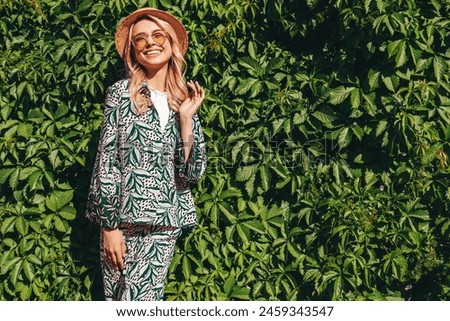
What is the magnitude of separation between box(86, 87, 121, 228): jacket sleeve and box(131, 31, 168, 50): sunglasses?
0.79 ft

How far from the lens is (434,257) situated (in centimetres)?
328

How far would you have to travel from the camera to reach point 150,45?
9.48 ft

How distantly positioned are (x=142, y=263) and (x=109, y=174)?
0.43 metres

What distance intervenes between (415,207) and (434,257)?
29 cm

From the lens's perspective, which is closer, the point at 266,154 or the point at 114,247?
the point at 114,247

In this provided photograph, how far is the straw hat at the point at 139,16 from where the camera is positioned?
2.93 m

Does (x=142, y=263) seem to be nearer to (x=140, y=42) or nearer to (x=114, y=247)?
(x=114, y=247)

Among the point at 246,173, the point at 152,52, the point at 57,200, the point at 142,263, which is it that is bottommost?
the point at 142,263

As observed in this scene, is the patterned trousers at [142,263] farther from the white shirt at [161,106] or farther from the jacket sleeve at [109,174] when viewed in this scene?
the white shirt at [161,106]

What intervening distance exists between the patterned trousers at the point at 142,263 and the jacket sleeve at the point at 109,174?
0.10m

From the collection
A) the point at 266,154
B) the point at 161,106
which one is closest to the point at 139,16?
the point at 161,106

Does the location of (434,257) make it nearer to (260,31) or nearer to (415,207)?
(415,207)

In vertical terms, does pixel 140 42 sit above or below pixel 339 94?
above

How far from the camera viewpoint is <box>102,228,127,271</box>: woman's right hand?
2.88 m
